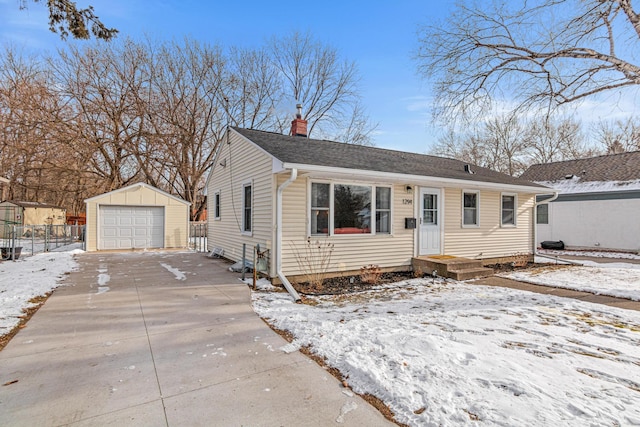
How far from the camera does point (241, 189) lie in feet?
30.1

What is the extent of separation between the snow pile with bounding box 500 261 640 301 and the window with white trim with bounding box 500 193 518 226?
5.76 feet

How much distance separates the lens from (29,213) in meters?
17.9

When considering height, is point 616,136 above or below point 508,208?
above

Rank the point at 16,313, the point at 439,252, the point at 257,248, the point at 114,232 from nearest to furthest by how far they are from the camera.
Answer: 1. the point at 16,313
2. the point at 257,248
3. the point at 439,252
4. the point at 114,232

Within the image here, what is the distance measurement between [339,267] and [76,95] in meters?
19.8

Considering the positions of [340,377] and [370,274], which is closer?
[340,377]

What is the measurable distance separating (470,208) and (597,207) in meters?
9.13

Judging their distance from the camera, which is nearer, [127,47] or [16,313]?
[16,313]

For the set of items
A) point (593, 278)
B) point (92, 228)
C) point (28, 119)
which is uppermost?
point (28, 119)

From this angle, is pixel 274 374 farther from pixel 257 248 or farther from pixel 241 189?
pixel 241 189

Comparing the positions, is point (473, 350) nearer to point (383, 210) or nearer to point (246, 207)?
point (383, 210)

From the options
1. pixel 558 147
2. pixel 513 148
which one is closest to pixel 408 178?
pixel 513 148

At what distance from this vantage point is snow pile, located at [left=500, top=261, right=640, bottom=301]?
6.54 m

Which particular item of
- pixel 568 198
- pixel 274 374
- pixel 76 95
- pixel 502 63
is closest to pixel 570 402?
pixel 274 374
